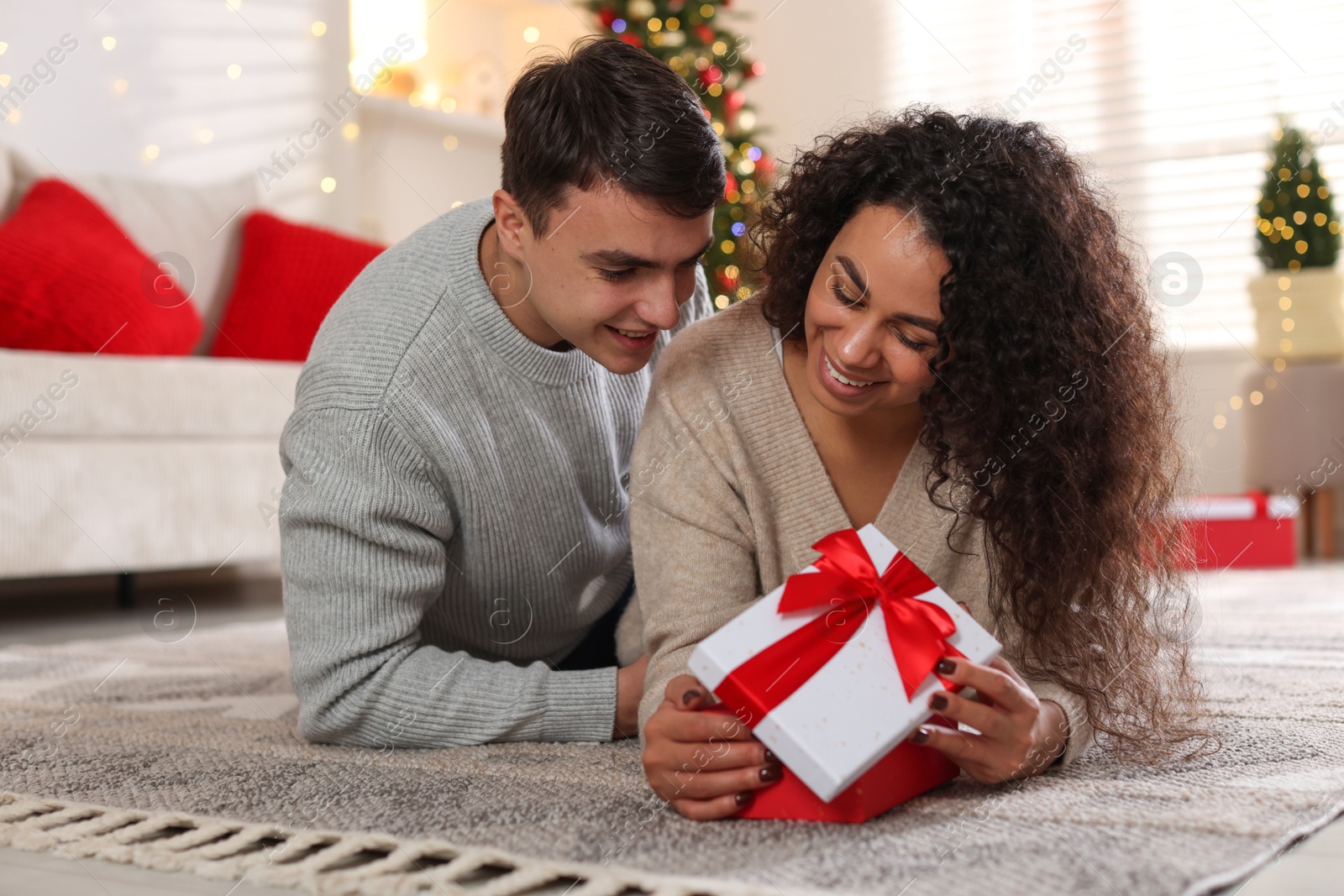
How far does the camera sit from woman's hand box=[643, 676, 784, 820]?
3.04 ft

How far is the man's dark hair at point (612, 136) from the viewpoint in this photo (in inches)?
44.2

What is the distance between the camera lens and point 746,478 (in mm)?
1163

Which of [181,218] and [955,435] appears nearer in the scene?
[955,435]

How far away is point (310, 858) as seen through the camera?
867mm

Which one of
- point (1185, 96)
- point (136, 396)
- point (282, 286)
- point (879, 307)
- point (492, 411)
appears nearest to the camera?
point (879, 307)

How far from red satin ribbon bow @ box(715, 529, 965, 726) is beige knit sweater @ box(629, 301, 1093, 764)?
0.20 m

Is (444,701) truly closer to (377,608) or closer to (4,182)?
(377,608)

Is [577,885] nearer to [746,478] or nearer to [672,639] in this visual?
[672,639]

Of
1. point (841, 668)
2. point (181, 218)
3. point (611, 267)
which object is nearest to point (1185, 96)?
point (181, 218)

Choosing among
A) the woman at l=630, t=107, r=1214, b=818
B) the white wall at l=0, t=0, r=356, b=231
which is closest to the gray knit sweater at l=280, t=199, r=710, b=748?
the woman at l=630, t=107, r=1214, b=818

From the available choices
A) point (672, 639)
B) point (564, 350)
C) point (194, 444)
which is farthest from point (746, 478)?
point (194, 444)

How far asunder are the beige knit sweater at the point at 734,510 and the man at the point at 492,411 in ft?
0.31

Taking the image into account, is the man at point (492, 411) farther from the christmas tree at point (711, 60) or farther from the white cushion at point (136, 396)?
the christmas tree at point (711, 60)

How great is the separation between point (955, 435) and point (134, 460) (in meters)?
1.85
